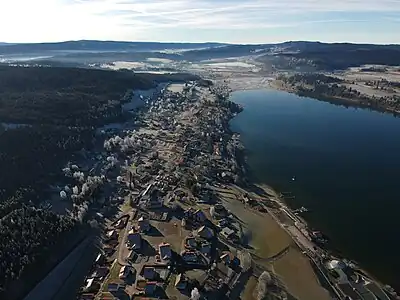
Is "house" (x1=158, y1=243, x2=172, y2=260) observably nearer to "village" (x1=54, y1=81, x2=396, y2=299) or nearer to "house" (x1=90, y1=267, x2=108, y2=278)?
"village" (x1=54, y1=81, x2=396, y2=299)

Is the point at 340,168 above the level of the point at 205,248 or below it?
above

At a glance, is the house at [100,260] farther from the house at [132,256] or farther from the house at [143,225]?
the house at [143,225]

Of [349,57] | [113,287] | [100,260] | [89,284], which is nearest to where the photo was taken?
[113,287]


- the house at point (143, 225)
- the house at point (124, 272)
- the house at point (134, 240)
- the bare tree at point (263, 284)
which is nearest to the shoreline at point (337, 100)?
the house at point (143, 225)

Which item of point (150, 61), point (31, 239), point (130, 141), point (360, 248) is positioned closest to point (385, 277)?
point (360, 248)

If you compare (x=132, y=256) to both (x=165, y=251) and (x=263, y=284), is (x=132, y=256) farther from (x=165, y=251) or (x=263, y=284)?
(x=263, y=284)

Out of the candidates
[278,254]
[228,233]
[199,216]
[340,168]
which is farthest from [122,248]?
[340,168]
